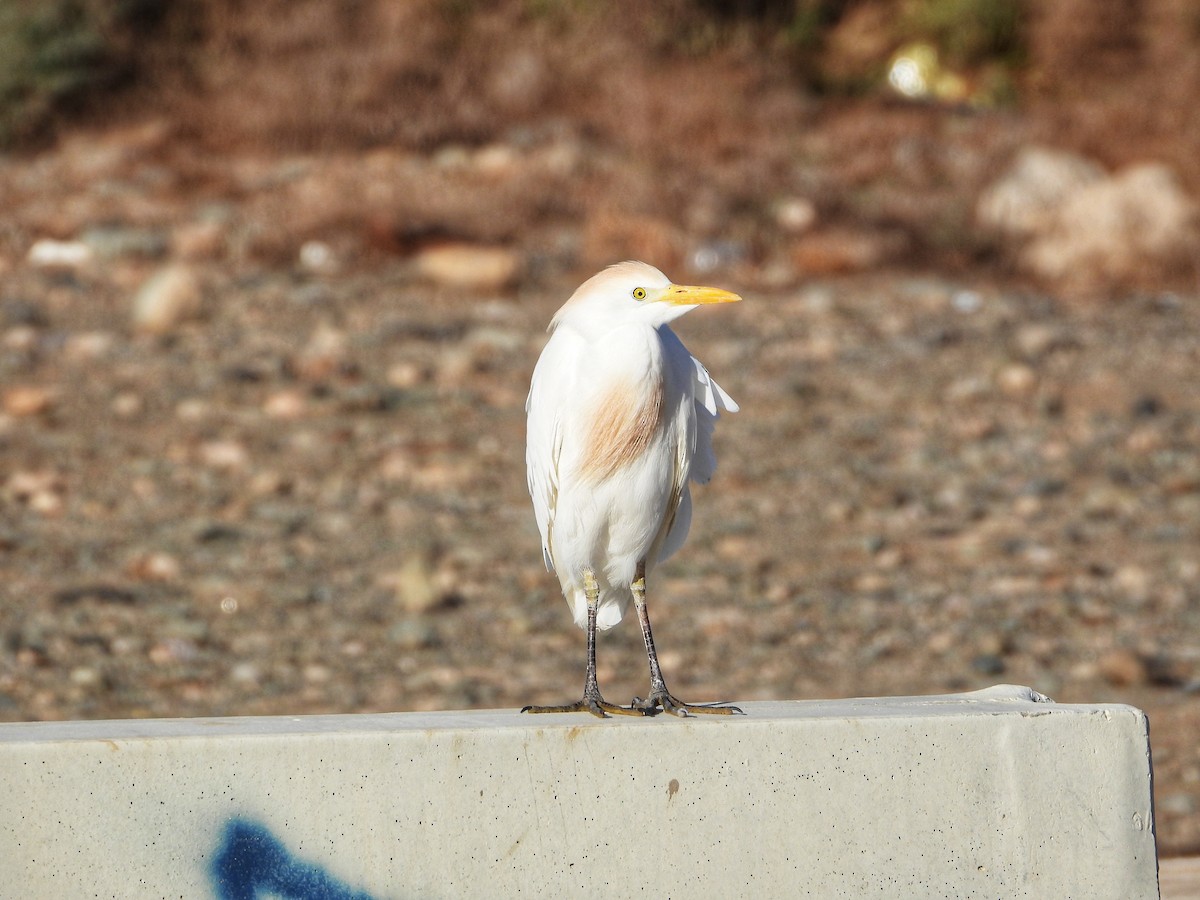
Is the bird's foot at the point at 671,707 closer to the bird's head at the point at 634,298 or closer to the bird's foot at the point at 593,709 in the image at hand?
the bird's foot at the point at 593,709

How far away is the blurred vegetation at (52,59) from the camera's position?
1200 centimetres

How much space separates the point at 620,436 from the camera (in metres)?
3.21

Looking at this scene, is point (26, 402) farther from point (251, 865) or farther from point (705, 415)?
point (251, 865)

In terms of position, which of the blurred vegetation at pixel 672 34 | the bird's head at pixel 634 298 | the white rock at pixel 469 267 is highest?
the bird's head at pixel 634 298

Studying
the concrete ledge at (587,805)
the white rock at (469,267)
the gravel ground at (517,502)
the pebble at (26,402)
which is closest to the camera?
the concrete ledge at (587,805)

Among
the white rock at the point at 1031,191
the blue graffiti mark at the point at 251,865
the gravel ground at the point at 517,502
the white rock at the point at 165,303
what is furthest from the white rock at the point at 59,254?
the blue graffiti mark at the point at 251,865

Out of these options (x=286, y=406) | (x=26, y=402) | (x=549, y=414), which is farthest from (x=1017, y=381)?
(x=549, y=414)

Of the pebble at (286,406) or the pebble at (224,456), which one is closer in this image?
the pebble at (224,456)

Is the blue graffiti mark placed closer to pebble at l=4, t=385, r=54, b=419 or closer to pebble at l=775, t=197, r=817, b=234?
pebble at l=4, t=385, r=54, b=419

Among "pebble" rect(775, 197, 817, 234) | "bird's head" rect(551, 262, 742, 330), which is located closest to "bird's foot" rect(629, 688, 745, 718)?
"bird's head" rect(551, 262, 742, 330)

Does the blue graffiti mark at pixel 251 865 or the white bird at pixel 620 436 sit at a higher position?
the white bird at pixel 620 436

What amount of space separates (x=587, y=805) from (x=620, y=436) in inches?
29.3

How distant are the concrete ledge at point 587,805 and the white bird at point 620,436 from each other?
279 millimetres

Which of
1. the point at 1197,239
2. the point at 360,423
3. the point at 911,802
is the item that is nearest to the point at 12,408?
the point at 360,423
